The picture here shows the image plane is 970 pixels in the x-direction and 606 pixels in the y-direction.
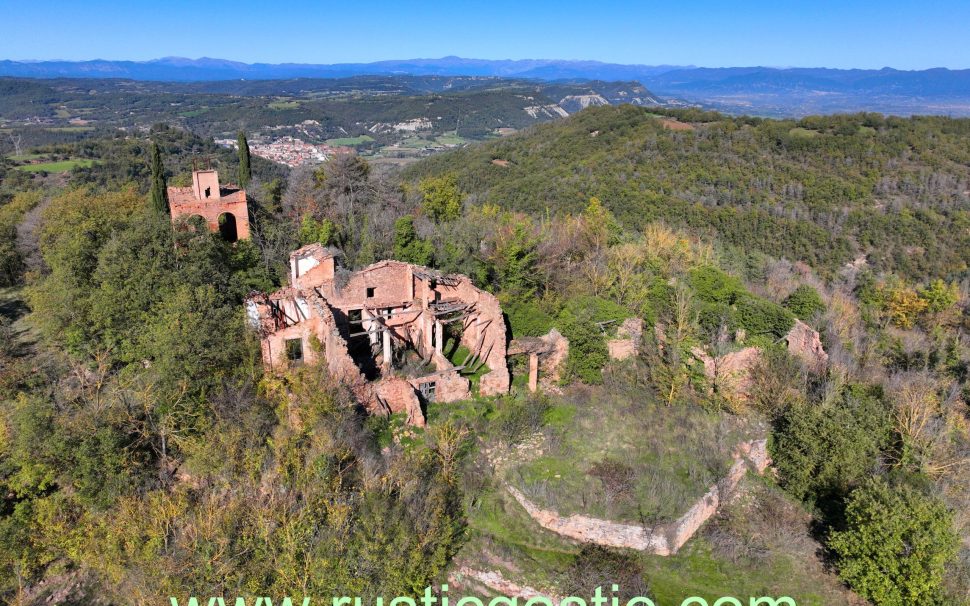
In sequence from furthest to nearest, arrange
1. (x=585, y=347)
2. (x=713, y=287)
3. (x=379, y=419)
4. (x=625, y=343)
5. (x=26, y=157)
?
(x=26, y=157) < (x=713, y=287) < (x=625, y=343) < (x=585, y=347) < (x=379, y=419)

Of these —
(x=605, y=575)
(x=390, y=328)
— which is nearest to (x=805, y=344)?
(x=605, y=575)

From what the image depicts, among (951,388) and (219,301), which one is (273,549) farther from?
(951,388)

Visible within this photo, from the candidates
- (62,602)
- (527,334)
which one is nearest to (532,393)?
(527,334)

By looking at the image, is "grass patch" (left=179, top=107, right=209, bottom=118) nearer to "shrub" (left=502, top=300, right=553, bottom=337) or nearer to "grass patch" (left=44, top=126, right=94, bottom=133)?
"grass patch" (left=44, top=126, right=94, bottom=133)

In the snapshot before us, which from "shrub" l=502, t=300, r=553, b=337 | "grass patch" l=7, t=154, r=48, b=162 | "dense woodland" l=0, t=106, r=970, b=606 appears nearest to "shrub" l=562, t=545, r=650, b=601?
"dense woodland" l=0, t=106, r=970, b=606

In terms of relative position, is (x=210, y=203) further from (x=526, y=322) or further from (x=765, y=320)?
(x=765, y=320)

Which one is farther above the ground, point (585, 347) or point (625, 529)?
point (585, 347)

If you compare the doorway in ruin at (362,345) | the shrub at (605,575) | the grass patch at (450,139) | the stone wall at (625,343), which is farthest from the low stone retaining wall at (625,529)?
the grass patch at (450,139)
